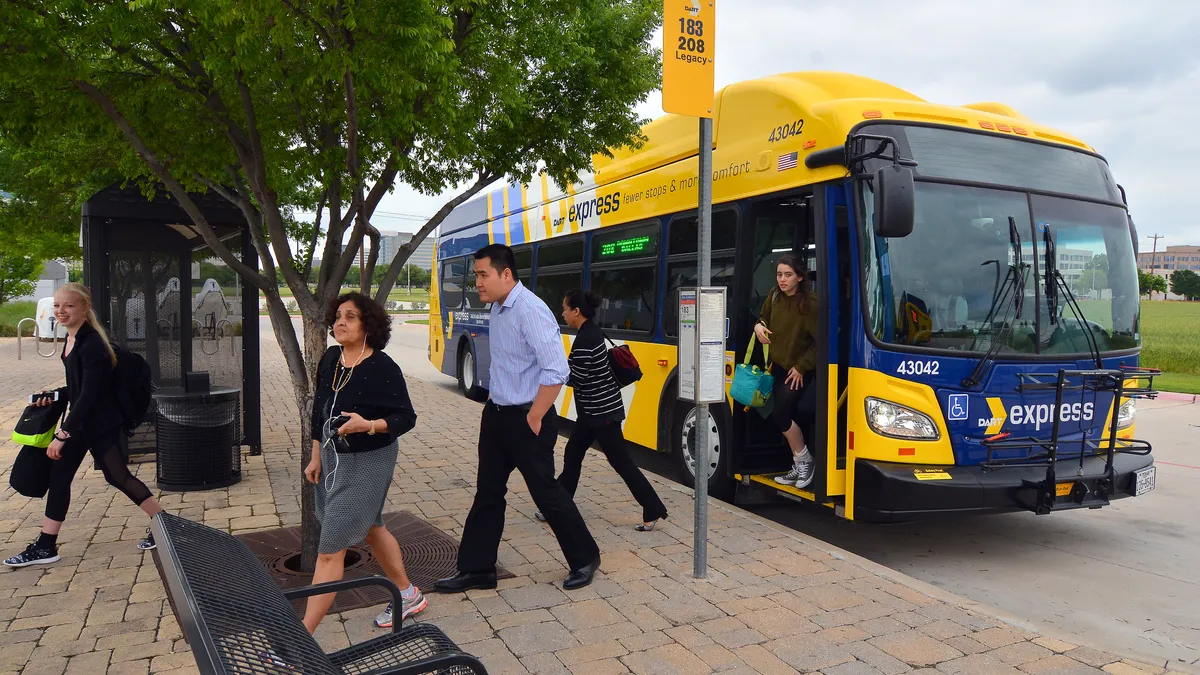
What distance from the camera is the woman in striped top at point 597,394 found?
5555 millimetres

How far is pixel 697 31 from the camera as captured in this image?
437cm

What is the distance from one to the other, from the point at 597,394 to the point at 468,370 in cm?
857

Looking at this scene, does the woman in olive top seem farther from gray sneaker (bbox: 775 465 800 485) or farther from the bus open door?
the bus open door

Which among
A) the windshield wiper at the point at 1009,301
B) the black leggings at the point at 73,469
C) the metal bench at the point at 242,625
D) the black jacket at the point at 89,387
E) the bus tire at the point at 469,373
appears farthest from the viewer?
the bus tire at the point at 469,373

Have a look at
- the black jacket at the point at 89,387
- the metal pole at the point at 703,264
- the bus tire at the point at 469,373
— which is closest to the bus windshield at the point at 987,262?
the metal pole at the point at 703,264

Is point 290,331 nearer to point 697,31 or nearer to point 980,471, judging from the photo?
point 697,31

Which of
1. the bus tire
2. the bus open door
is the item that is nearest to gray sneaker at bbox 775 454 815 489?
the bus open door

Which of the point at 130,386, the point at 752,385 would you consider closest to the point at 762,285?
the point at 752,385

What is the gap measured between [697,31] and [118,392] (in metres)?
3.95

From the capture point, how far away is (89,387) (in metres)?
4.79

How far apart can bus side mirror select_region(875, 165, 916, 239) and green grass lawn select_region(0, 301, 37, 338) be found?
36.1 meters

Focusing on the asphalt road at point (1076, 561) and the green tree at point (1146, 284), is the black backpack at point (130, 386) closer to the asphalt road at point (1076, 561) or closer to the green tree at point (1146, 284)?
the asphalt road at point (1076, 561)

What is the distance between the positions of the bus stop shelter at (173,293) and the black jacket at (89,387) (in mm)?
2461

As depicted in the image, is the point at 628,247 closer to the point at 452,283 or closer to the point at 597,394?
the point at 597,394
